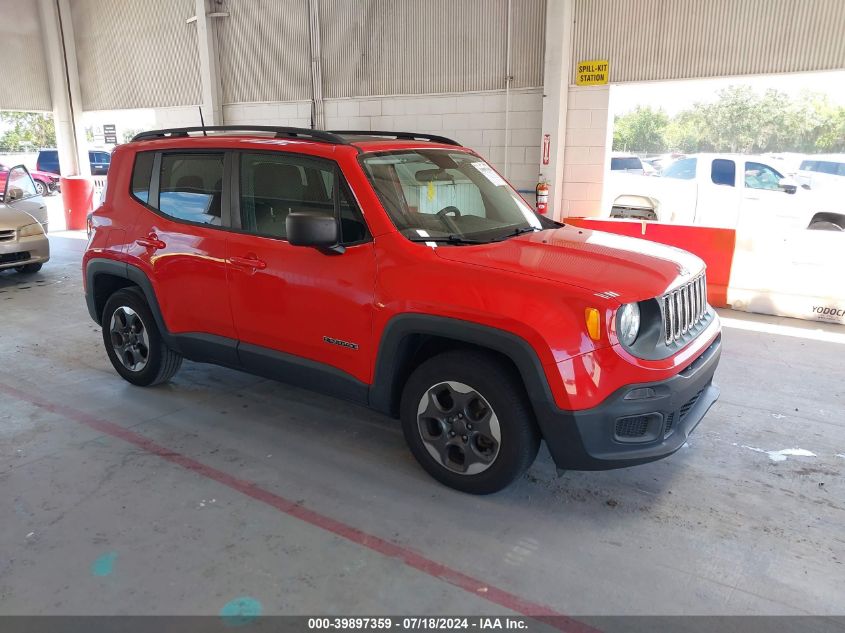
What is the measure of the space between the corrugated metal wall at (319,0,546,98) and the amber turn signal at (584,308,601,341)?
7.55m

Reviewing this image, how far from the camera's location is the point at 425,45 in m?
10.2

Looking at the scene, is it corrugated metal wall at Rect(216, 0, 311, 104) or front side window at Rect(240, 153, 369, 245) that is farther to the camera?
corrugated metal wall at Rect(216, 0, 311, 104)

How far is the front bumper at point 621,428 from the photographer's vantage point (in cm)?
283

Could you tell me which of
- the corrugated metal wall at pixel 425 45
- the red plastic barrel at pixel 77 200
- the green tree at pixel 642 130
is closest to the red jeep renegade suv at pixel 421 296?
the corrugated metal wall at pixel 425 45

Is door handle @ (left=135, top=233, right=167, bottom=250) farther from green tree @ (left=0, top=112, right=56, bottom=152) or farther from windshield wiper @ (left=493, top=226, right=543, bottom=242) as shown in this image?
green tree @ (left=0, top=112, right=56, bottom=152)

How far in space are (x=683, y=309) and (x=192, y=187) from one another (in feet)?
10.1

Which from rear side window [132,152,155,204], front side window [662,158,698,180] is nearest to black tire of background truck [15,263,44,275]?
rear side window [132,152,155,204]

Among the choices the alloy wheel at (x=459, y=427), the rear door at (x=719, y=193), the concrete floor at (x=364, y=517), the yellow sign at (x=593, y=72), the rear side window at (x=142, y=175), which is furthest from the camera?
the rear door at (x=719, y=193)

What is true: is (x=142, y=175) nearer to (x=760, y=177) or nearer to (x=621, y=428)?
(x=621, y=428)

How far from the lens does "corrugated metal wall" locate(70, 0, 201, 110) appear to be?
13.2 metres

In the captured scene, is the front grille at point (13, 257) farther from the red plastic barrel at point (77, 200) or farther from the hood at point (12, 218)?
the red plastic barrel at point (77, 200)

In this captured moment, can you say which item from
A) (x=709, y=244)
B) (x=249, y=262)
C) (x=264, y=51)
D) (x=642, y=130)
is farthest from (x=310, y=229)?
(x=642, y=130)

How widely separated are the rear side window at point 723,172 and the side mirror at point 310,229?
8500 mm

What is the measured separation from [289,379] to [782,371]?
13.2 ft
